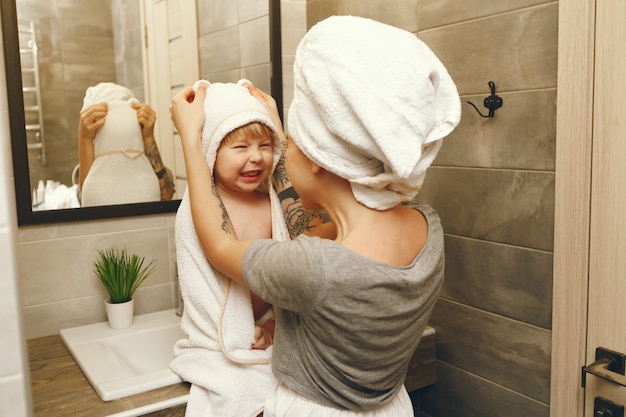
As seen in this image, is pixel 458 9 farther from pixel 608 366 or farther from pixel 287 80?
pixel 608 366

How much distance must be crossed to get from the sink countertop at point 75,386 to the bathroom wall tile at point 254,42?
3.43 feet

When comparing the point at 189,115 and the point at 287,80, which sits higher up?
the point at 287,80

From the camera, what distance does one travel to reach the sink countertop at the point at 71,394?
1.24 m

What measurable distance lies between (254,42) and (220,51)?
5.3 inches

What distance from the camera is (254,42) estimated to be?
1951 mm

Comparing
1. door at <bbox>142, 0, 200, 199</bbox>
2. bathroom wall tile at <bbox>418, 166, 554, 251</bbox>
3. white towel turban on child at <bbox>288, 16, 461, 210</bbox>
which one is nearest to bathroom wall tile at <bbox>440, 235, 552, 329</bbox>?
bathroom wall tile at <bbox>418, 166, 554, 251</bbox>

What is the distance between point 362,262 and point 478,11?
84 centimetres

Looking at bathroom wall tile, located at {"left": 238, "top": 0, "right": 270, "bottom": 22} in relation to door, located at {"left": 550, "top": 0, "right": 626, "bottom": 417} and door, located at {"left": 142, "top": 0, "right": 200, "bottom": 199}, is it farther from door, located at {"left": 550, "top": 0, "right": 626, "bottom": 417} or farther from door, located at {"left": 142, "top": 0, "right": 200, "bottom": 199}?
door, located at {"left": 550, "top": 0, "right": 626, "bottom": 417}

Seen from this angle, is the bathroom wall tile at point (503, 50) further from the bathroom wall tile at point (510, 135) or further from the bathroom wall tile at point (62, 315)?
the bathroom wall tile at point (62, 315)

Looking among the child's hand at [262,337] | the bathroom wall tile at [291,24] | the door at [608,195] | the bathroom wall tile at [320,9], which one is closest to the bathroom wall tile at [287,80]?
the bathroom wall tile at [291,24]

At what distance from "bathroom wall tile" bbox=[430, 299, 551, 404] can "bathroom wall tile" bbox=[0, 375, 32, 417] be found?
1.18m

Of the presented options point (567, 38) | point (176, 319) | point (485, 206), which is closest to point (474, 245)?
point (485, 206)

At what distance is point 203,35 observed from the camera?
72.4 inches

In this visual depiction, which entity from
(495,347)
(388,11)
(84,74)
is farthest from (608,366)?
(84,74)
